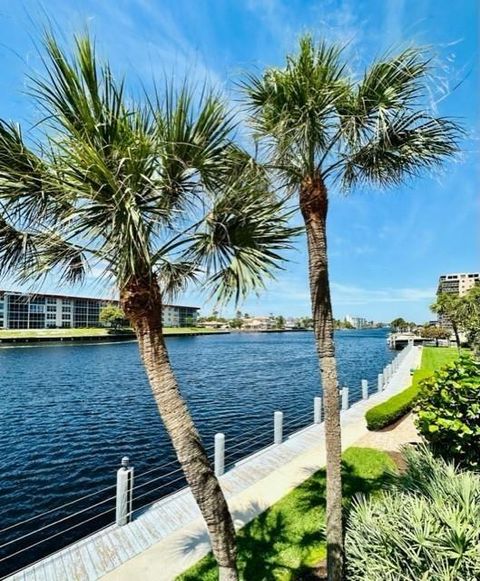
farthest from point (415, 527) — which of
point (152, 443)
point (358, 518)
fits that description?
point (152, 443)

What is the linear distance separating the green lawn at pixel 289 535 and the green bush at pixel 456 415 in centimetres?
109

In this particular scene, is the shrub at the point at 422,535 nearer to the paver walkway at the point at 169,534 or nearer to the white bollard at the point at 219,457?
the paver walkway at the point at 169,534

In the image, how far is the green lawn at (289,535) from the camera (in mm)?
4633

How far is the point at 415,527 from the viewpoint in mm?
3297

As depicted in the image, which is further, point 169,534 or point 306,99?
point 169,534

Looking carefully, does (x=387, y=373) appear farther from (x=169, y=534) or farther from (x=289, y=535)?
(x=169, y=534)

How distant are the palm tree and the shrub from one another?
41cm

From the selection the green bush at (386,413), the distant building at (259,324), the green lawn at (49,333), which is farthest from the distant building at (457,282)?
the green bush at (386,413)

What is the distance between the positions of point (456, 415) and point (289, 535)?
3.01 m

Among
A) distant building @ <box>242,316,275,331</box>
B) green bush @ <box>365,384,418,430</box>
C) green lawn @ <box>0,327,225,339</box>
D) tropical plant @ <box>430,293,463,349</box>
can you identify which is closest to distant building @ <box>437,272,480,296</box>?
distant building @ <box>242,316,275,331</box>

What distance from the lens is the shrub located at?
310 centimetres

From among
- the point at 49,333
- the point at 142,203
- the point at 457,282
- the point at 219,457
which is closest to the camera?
the point at 142,203

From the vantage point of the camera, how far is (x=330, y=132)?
13.9 ft

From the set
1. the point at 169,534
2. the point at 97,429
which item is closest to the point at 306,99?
the point at 169,534
